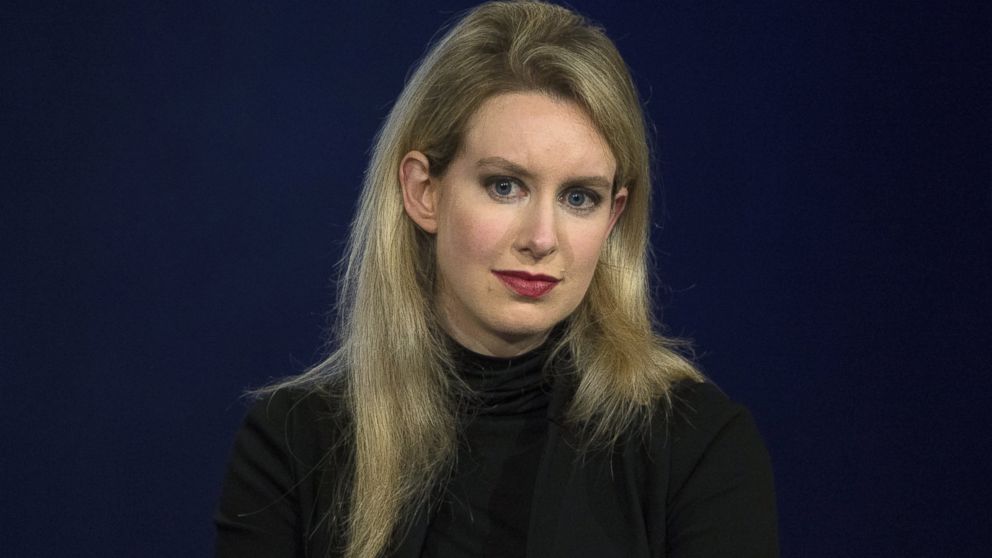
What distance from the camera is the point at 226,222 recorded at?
7.86 ft

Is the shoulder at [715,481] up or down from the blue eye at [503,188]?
down

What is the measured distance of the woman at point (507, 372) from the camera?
5.27ft

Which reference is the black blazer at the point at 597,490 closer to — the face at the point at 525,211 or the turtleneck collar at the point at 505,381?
the turtleneck collar at the point at 505,381

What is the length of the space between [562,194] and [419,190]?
21 centimetres

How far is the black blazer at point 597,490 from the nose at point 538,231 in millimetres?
211

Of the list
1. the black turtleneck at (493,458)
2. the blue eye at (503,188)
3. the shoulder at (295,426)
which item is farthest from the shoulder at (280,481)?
the blue eye at (503,188)

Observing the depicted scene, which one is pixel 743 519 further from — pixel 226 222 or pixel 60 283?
pixel 60 283

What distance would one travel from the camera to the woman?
5.27 ft

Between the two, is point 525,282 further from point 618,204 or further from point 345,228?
point 345,228

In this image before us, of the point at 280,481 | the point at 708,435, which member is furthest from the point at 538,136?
the point at 280,481

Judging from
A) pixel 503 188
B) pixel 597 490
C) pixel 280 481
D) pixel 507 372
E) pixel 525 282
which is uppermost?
pixel 503 188

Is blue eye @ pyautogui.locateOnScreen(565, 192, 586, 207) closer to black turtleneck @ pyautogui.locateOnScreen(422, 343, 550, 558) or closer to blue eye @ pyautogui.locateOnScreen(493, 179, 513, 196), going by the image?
blue eye @ pyautogui.locateOnScreen(493, 179, 513, 196)

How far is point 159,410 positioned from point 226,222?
0.36 meters

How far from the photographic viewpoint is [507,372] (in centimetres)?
170
